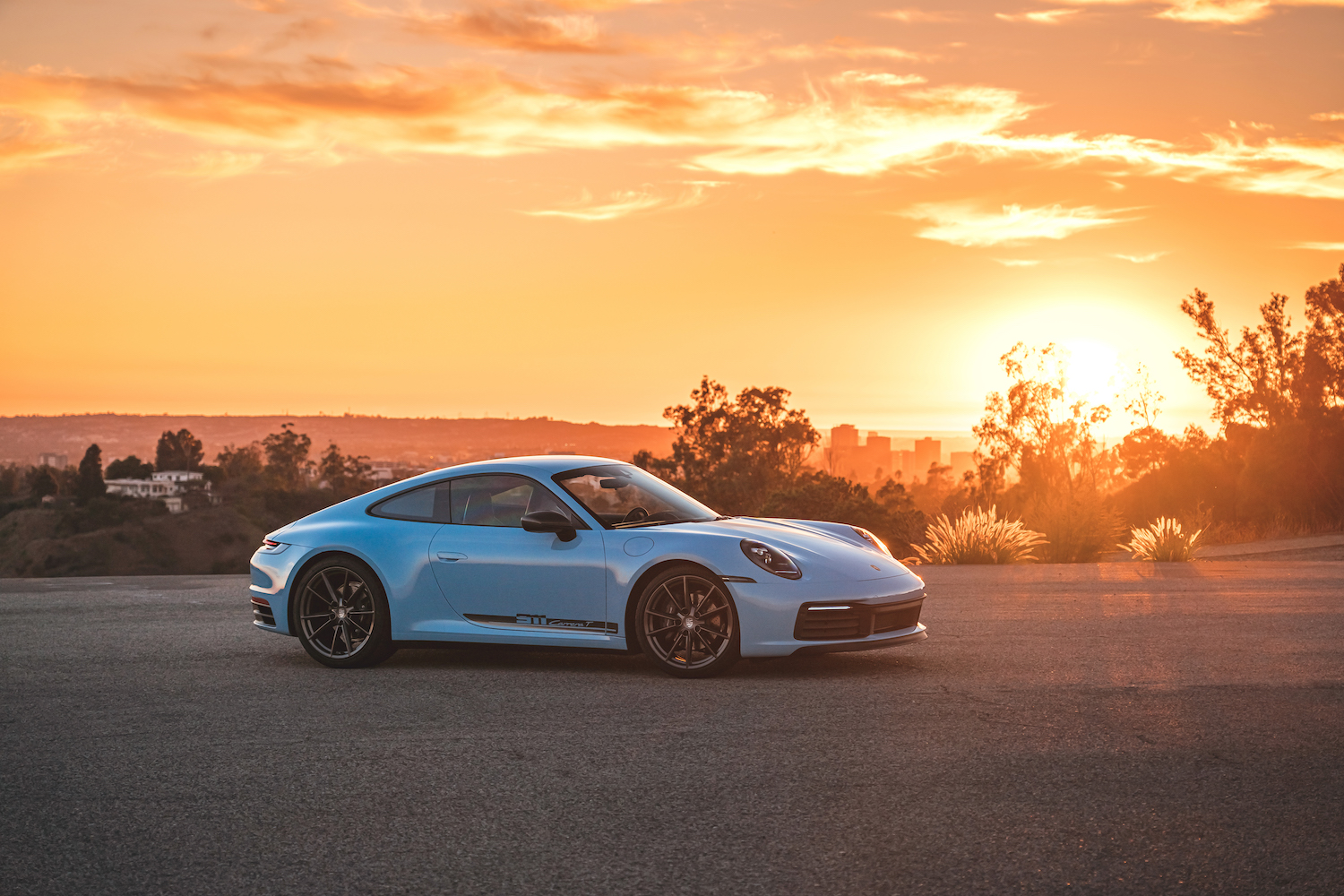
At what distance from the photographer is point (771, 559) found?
25.4ft

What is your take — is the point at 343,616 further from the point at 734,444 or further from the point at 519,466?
the point at 734,444

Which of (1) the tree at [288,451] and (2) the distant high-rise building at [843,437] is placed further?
(1) the tree at [288,451]

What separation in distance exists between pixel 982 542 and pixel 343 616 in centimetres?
1327

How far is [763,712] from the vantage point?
262 inches

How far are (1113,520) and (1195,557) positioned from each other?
1764mm

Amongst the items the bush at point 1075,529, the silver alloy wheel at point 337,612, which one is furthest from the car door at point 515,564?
the bush at point 1075,529

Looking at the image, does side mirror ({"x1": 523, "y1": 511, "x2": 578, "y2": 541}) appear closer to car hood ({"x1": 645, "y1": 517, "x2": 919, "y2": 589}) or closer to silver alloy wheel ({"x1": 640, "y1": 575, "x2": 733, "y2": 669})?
car hood ({"x1": 645, "y1": 517, "x2": 919, "y2": 589})

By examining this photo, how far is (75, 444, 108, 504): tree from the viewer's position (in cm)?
8669

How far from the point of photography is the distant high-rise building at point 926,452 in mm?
119562

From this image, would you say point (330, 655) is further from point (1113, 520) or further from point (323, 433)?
point (323, 433)

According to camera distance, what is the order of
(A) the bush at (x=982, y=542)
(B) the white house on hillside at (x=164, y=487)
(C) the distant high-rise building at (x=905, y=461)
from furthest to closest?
(C) the distant high-rise building at (x=905, y=461) → (B) the white house on hillside at (x=164, y=487) → (A) the bush at (x=982, y=542)

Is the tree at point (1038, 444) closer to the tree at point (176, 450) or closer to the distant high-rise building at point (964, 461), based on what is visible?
the distant high-rise building at point (964, 461)

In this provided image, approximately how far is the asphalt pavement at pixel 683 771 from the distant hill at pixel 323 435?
59.5 m

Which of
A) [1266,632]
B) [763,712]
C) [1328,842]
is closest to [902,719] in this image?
[763,712]
